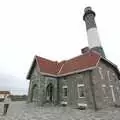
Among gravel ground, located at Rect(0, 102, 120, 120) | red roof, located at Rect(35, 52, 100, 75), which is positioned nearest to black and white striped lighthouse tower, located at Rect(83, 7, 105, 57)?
red roof, located at Rect(35, 52, 100, 75)

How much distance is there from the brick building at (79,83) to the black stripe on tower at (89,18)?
10709mm

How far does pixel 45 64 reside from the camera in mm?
21719

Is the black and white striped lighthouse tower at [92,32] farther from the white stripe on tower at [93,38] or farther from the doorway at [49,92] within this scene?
the doorway at [49,92]

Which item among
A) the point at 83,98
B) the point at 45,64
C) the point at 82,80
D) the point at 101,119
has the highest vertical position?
the point at 45,64

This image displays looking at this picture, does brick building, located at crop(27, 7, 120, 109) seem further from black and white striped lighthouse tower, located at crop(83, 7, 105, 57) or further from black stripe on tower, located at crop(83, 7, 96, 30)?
black stripe on tower, located at crop(83, 7, 96, 30)

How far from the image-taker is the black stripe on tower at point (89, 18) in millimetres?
27941

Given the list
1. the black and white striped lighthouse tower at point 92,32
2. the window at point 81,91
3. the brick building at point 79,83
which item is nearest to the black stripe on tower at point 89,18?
the black and white striped lighthouse tower at point 92,32

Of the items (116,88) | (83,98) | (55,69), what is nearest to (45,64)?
(55,69)

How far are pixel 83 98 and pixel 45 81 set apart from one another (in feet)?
21.4

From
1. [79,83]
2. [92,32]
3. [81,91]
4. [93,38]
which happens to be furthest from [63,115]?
[92,32]

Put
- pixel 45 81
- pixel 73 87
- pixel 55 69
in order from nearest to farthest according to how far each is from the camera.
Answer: pixel 73 87 → pixel 45 81 → pixel 55 69

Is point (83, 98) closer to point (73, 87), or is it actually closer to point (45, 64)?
point (73, 87)

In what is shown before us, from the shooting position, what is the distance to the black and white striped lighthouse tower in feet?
83.3

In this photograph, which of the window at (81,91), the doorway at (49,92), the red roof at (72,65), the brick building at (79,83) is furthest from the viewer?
the doorway at (49,92)
